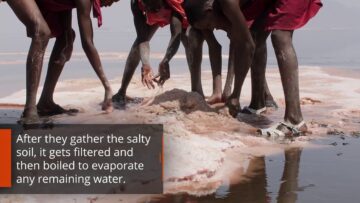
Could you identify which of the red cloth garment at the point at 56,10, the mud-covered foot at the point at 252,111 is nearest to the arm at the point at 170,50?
the red cloth garment at the point at 56,10

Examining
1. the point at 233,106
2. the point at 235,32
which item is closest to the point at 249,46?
the point at 235,32

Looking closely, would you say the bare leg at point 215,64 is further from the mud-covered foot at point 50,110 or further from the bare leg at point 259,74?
the mud-covered foot at point 50,110

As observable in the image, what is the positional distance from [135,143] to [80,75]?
9079 mm

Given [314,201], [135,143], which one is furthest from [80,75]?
[314,201]

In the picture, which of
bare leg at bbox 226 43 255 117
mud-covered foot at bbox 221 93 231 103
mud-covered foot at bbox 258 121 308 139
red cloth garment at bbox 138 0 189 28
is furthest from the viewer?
mud-covered foot at bbox 221 93 231 103

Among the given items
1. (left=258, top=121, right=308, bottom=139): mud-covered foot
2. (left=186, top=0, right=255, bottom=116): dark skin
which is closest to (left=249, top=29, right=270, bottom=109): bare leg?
(left=186, top=0, right=255, bottom=116): dark skin

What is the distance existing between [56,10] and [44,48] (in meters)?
0.63

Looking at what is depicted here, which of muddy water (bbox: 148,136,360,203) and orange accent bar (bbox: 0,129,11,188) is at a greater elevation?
orange accent bar (bbox: 0,129,11,188)

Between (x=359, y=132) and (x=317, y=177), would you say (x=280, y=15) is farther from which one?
(x=317, y=177)

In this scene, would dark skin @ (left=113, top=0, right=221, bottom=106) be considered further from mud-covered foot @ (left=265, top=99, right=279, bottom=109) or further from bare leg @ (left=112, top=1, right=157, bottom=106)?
mud-covered foot @ (left=265, top=99, right=279, bottom=109)

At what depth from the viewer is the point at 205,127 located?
4520 mm

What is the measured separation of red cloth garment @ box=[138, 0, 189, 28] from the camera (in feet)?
17.4

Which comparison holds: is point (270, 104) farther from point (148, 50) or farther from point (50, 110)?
point (50, 110)

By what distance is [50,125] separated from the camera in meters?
4.11
